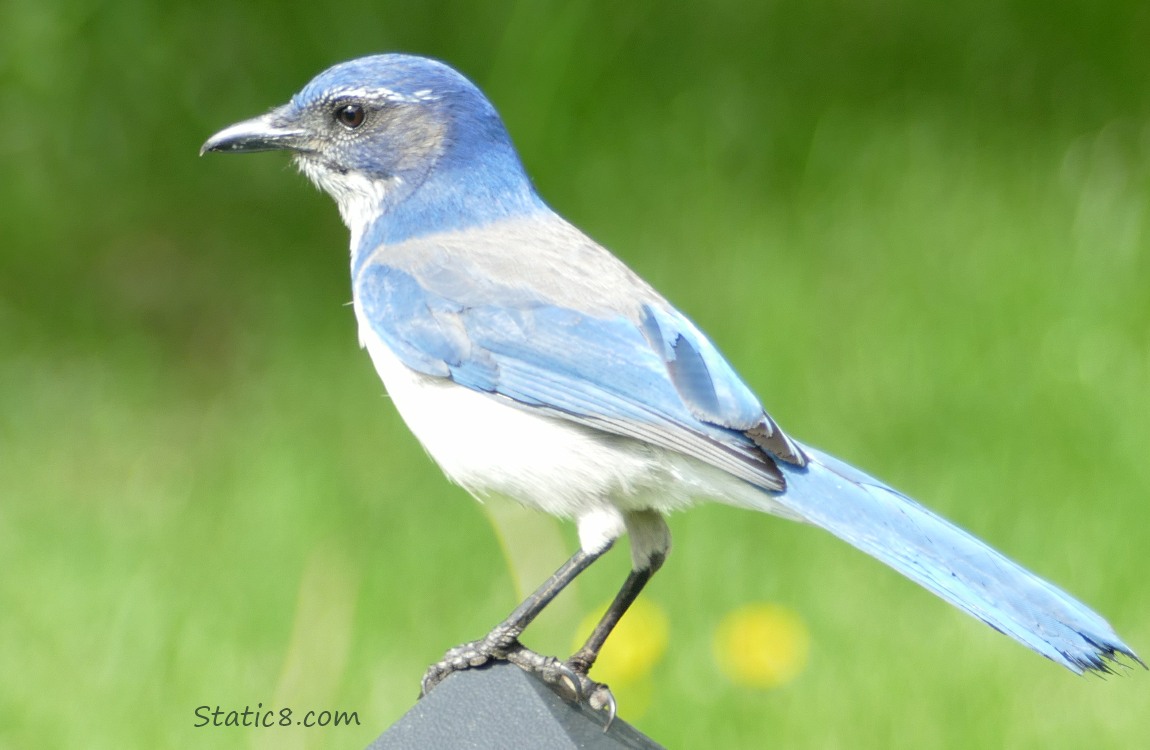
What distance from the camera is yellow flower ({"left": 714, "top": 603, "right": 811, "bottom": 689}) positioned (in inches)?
168

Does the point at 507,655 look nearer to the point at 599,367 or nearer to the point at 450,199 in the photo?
the point at 599,367

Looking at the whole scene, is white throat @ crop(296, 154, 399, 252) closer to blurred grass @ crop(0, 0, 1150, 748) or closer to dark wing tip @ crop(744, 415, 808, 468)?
dark wing tip @ crop(744, 415, 808, 468)

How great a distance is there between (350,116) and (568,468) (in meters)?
1.10

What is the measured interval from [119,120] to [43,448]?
1467mm

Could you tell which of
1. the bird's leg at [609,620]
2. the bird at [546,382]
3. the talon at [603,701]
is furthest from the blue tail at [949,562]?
the talon at [603,701]

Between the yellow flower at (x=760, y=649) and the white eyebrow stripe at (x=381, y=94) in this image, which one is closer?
the white eyebrow stripe at (x=381, y=94)

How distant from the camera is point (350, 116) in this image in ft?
12.5

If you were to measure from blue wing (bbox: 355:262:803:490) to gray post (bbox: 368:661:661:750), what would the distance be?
2.52ft

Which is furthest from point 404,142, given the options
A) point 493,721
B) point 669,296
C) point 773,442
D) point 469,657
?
point 669,296

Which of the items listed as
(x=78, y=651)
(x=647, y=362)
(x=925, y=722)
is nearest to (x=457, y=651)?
(x=647, y=362)

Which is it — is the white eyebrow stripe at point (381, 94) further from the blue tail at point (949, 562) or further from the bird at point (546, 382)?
the blue tail at point (949, 562)

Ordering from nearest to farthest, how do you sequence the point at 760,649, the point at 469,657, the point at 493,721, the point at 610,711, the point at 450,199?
1. the point at 493,721
2. the point at 610,711
3. the point at 469,657
4. the point at 450,199
5. the point at 760,649

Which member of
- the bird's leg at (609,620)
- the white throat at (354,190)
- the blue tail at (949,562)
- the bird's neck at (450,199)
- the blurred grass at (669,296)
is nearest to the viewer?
the blue tail at (949,562)

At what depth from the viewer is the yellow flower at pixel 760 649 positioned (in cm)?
426
